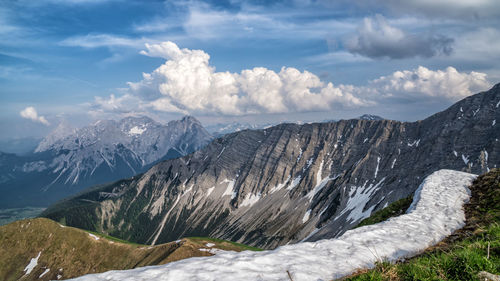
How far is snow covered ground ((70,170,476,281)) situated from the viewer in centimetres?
820

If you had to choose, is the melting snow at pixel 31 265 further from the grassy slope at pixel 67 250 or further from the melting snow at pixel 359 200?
the melting snow at pixel 359 200

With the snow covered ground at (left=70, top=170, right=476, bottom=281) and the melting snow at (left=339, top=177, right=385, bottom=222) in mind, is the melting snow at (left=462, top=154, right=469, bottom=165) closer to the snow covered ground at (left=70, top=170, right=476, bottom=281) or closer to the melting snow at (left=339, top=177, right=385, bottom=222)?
the melting snow at (left=339, top=177, right=385, bottom=222)

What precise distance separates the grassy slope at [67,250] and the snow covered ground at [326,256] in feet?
304

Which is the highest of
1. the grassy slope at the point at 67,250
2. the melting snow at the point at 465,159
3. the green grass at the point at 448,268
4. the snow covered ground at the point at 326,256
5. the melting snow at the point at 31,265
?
the green grass at the point at 448,268

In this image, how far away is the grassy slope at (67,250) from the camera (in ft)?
349

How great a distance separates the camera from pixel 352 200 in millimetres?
176375

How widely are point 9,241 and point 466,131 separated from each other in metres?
249

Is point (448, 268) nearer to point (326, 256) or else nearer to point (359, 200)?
point (326, 256)

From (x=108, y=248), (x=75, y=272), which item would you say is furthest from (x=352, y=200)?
(x=75, y=272)

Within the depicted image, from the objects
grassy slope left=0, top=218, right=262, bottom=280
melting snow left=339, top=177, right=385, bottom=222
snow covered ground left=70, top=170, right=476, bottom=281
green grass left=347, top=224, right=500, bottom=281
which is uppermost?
green grass left=347, top=224, right=500, bottom=281

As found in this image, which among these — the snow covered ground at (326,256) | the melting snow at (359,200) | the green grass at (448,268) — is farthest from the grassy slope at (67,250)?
the green grass at (448,268)

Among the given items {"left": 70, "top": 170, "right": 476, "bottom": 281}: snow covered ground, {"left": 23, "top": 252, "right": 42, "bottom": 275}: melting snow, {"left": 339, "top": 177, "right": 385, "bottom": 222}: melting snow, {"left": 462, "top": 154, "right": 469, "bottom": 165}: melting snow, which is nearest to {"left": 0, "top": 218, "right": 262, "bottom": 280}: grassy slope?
{"left": 23, "top": 252, "right": 42, "bottom": 275}: melting snow

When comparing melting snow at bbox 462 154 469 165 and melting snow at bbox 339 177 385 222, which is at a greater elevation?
melting snow at bbox 462 154 469 165

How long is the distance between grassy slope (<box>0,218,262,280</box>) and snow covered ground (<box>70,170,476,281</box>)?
92.7 metres
